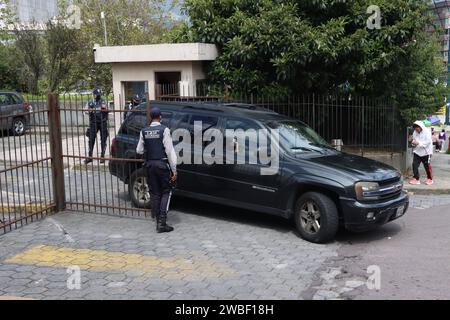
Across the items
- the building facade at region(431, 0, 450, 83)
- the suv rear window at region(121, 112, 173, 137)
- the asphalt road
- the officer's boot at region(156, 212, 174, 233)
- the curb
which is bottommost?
the curb

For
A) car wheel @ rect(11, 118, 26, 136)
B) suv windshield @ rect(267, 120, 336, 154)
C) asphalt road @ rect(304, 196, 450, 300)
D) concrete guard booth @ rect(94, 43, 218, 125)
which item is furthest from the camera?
concrete guard booth @ rect(94, 43, 218, 125)

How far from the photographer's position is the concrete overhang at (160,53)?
12.6 meters

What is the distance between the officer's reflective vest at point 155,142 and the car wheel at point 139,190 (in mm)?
1164

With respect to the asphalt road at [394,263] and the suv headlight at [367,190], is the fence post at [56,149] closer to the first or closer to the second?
the asphalt road at [394,263]

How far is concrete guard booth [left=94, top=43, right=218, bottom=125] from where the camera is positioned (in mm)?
12742

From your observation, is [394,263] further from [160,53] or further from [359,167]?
[160,53]

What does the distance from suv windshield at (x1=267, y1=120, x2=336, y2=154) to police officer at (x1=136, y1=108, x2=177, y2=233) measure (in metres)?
1.60

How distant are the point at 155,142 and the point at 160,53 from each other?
20.1ft

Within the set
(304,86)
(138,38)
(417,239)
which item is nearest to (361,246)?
(417,239)

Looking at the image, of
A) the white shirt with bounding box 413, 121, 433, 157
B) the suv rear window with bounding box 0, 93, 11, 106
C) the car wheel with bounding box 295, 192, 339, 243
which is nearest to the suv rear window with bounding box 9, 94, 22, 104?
the suv rear window with bounding box 0, 93, 11, 106

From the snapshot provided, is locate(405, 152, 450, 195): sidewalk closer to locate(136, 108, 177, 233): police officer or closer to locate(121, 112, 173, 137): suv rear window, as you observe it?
locate(121, 112, 173, 137): suv rear window
